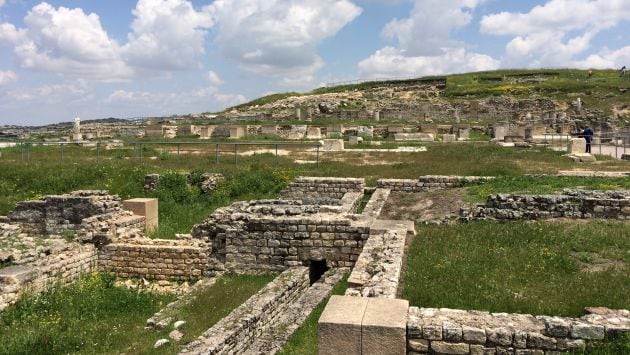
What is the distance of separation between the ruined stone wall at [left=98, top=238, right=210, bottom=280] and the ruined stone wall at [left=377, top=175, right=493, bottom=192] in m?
7.76

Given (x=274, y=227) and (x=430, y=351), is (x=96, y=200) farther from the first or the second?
(x=430, y=351)

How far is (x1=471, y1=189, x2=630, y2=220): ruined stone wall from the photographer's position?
1078 centimetres

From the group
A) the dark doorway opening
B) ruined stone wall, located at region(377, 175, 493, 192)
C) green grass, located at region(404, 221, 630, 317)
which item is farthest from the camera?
ruined stone wall, located at region(377, 175, 493, 192)

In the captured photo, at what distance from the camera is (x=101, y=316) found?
9078 mm

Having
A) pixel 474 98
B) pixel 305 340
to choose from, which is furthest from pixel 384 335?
pixel 474 98

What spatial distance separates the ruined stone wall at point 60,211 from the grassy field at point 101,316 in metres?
2.78

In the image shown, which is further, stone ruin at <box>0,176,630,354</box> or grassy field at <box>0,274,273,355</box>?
grassy field at <box>0,274,273,355</box>

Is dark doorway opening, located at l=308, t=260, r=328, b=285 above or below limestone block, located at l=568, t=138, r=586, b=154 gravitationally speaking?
below

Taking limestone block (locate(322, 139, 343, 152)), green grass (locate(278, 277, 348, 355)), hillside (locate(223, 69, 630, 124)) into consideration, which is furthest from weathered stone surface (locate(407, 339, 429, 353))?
hillside (locate(223, 69, 630, 124))

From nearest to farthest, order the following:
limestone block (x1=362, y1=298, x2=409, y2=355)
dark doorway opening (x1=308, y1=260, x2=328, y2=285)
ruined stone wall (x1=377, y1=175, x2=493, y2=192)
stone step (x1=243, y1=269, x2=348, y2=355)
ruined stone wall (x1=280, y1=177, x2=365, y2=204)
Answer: limestone block (x1=362, y1=298, x2=409, y2=355) < stone step (x1=243, y1=269, x2=348, y2=355) < dark doorway opening (x1=308, y1=260, x2=328, y2=285) < ruined stone wall (x1=377, y1=175, x2=493, y2=192) < ruined stone wall (x1=280, y1=177, x2=365, y2=204)

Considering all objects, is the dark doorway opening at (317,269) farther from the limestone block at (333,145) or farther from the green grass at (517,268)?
the limestone block at (333,145)

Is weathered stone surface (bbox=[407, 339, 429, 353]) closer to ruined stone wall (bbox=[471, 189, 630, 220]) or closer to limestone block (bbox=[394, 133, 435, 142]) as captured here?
ruined stone wall (bbox=[471, 189, 630, 220])

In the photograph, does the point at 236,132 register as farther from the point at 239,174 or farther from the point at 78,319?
the point at 78,319

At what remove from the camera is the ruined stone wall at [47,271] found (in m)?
8.99
